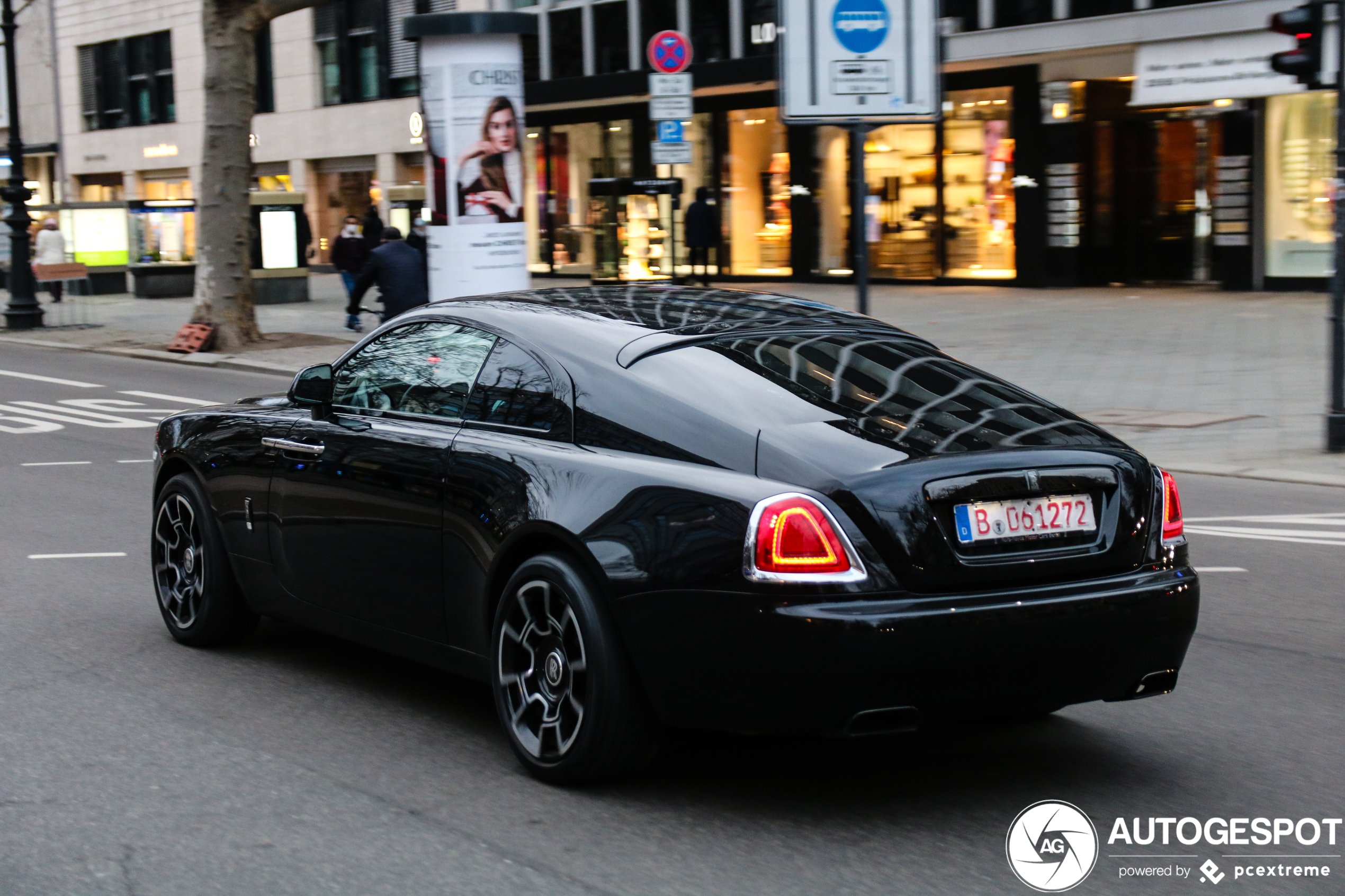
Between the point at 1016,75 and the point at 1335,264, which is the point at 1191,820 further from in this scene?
the point at 1016,75

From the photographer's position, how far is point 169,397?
1697 cm

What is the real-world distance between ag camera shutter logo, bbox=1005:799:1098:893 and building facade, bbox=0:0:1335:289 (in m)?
15.5

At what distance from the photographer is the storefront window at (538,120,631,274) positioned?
118 ft

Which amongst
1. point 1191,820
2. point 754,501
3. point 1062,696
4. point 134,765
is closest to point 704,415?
point 754,501

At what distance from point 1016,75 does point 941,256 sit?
343cm

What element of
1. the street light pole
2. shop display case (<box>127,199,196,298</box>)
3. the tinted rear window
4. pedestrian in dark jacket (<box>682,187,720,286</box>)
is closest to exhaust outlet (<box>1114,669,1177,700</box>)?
the tinted rear window

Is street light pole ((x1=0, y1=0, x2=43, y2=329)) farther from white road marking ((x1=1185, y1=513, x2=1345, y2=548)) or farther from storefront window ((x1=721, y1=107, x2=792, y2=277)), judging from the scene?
white road marking ((x1=1185, y1=513, x2=1345, y2=548))

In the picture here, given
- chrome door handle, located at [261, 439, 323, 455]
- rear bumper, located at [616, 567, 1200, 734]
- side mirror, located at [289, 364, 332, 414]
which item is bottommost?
rear bumper, located at [616, 567, 1200, 734]

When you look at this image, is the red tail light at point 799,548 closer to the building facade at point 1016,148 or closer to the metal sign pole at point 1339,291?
the metal sign pole at point 1339,291

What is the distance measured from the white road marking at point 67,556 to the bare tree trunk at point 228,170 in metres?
13.6

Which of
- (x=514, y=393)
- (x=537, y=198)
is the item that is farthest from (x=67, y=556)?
(x=537, y=198)

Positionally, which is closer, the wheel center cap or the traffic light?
the wheel center cap

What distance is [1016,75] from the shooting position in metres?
28.3

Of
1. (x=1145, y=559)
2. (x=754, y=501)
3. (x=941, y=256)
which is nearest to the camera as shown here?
(x=754, y=501)
